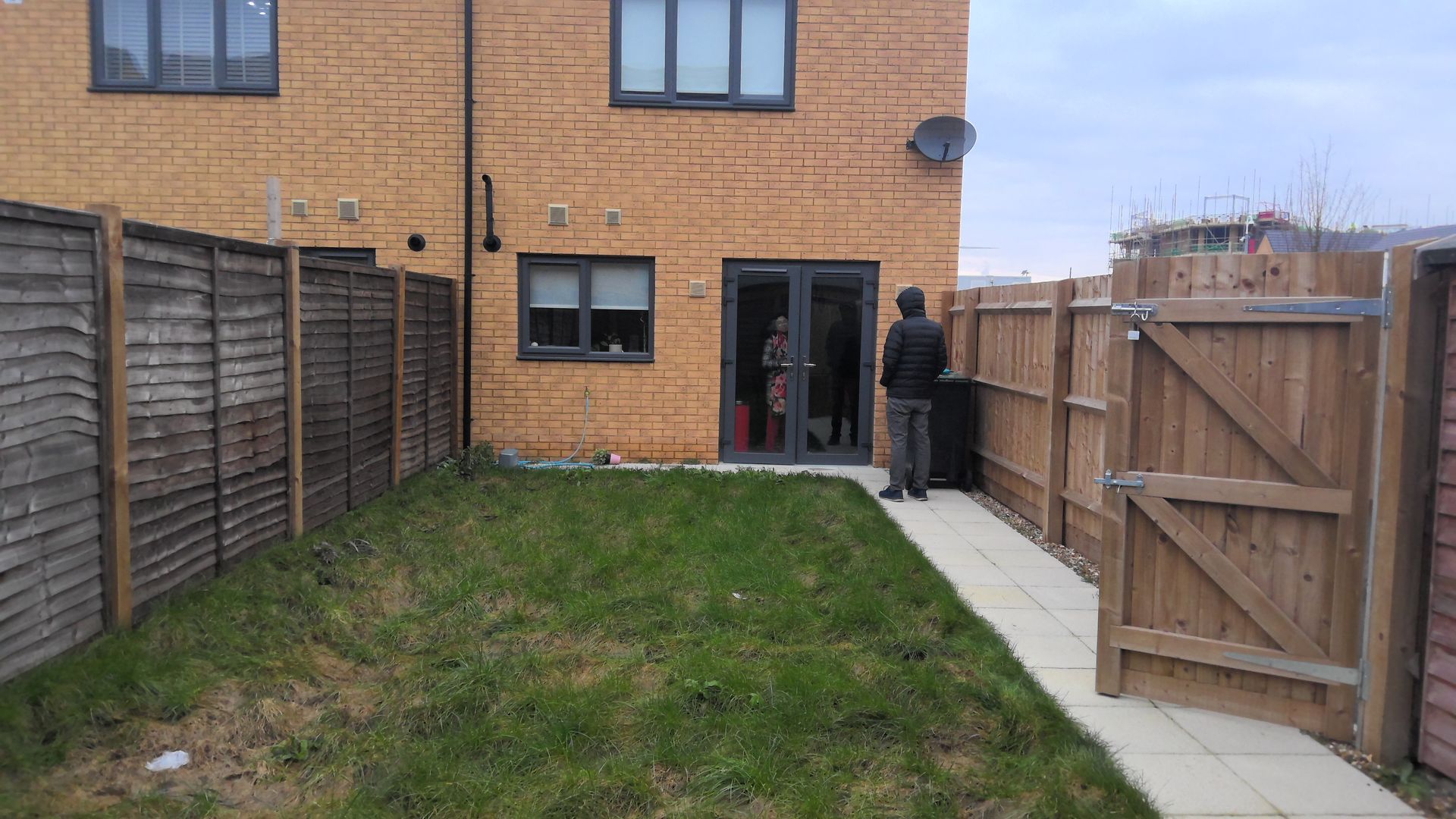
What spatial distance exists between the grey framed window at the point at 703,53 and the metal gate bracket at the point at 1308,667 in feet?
27.6

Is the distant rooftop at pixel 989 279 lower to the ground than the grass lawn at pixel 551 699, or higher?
higher

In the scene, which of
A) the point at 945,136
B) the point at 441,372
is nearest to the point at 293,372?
the point at 441,372

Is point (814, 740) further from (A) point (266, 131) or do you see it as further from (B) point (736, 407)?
(A) point (266, 131)

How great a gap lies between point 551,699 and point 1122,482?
8.97 ft

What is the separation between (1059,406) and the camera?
321 inches

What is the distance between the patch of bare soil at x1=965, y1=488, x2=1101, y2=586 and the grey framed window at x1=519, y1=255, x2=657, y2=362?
13.2ft

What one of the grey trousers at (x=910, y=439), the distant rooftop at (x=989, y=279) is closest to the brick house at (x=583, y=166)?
the grey trousers at (x=910, y=439)

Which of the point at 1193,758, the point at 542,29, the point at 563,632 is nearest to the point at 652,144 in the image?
the point at 542,29

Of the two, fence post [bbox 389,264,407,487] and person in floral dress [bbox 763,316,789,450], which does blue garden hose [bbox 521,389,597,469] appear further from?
fence post [bbox 389,264,407,487]

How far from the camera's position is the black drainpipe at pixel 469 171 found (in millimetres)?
11188

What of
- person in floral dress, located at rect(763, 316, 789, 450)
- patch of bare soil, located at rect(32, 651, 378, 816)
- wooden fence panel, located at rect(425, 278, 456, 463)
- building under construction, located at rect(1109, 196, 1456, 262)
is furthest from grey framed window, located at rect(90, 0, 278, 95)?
building under construction, located at rect(1109, 196, 1456, 262)

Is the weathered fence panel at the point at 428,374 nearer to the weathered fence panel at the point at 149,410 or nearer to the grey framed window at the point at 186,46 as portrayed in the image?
the weathered fence panel at the point at 149,410

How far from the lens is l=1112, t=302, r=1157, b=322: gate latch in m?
4.65

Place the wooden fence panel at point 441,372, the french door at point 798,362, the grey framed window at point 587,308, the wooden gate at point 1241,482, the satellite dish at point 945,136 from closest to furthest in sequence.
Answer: the wooden gate at point 1241,482 → the wooden fence panel at point 441,372 → the satellite dish at point 945,136 → the grey framed window at point 587,308 → the french door at point 798,362
